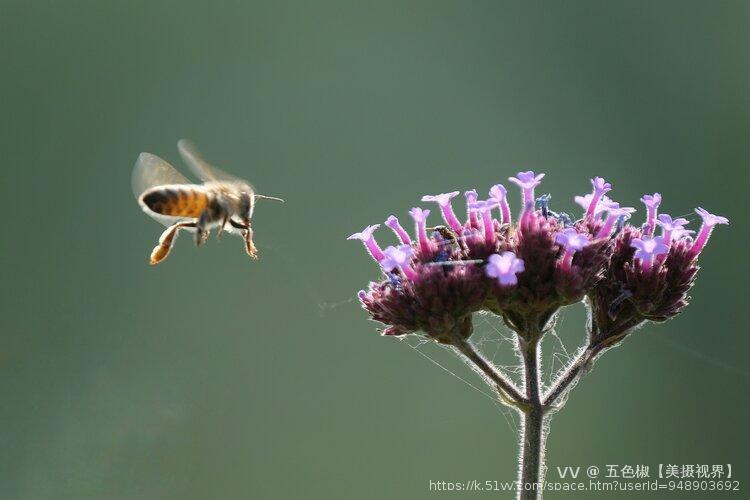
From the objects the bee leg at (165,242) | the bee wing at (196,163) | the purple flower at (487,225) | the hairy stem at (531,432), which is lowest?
the hairy stem at (531,432)

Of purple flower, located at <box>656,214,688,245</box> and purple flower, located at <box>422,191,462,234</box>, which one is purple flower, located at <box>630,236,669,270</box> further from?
purple flower, located at <box>422,191,462,234</box>

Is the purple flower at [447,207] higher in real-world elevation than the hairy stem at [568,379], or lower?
higher

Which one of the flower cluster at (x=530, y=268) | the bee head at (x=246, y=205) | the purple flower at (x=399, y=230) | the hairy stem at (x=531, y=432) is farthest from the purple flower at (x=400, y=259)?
the bee head at (x=246, y=205)

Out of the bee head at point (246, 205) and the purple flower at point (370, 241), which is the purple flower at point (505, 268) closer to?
the purple flower at point (370, 241)

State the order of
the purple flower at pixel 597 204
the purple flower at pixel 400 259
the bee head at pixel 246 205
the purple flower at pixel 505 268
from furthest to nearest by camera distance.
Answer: the bee head at pixel 246 205 → the purple flower at pixel 597 204 → the purple flower at pixel 400 259 → the purple flower at pixel 505 268

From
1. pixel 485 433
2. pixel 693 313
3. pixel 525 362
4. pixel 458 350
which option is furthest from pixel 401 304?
pixel 693 313

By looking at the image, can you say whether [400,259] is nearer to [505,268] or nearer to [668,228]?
[505,268]
